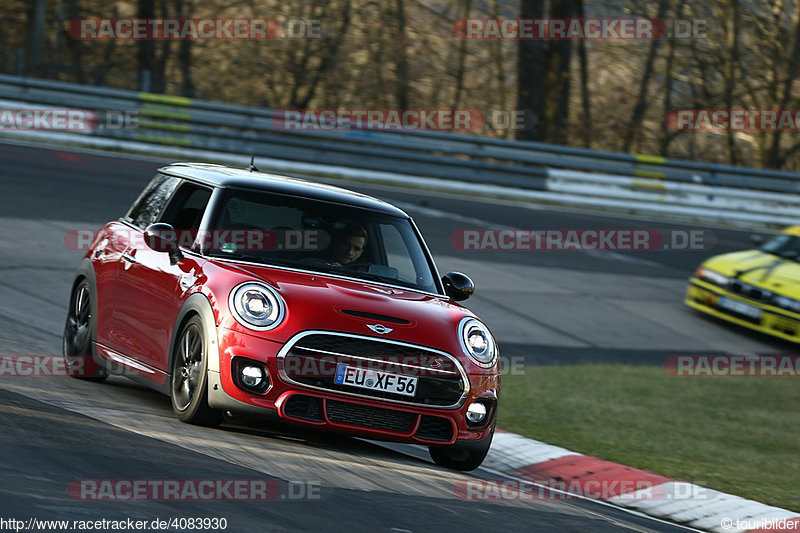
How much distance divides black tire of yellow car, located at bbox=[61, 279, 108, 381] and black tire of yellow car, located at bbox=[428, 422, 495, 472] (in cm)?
237

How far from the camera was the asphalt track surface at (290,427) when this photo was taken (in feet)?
16.9

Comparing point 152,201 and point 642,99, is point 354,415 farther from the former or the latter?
point 642,99

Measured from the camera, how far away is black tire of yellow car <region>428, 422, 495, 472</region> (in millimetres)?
6750

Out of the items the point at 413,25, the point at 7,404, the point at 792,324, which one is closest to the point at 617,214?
the point at 792,324

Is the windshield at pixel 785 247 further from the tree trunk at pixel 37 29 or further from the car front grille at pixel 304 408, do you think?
the tree trunk at pixel 37 29

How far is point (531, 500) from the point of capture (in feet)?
20.7

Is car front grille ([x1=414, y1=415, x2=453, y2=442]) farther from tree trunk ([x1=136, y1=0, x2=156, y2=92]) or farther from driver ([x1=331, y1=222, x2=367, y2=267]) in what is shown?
tree trunk ([x1=136, y1=0, x2=156, y2=92])

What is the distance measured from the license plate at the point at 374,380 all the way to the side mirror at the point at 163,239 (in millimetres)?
1461

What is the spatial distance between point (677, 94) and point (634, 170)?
950cm

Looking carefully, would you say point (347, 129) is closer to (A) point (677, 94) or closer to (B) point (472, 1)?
(B) point (472, 1)

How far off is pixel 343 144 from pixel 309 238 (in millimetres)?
13427

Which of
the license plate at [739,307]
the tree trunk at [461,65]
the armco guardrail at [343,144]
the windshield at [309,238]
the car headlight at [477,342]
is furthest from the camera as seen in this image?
the tree trunk at [461,65]

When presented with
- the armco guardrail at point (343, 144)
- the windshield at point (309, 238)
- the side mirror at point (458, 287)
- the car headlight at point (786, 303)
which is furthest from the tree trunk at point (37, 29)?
the side mirror at point (458, 287)

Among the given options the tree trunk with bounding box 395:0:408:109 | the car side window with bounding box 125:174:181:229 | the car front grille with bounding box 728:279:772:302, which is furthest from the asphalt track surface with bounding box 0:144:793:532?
the tree trunk with bounding box 395:0:408:109
